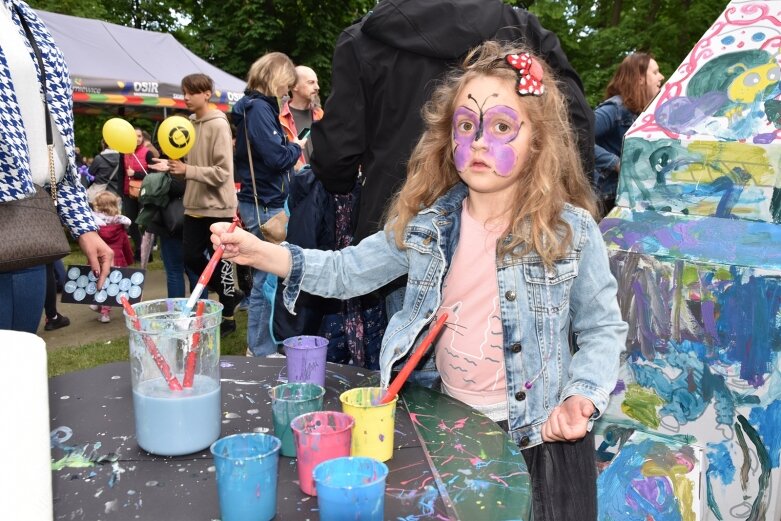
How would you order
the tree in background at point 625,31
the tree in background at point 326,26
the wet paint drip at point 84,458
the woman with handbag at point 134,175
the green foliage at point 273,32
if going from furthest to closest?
the green foliage at point 273,32 < the tree in background at point 326,26 < the tree in background at point 625,31 < the woman with handbag at point 134,175 < the wet paint drip at point 84,458

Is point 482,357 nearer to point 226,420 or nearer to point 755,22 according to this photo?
point 226,420

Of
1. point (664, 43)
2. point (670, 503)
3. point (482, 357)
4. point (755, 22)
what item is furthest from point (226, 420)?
point (664, 43)

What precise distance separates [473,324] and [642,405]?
0.83m

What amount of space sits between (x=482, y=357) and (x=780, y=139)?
1.20 metres

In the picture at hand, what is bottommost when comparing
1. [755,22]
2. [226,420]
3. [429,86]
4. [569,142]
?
[226,420]

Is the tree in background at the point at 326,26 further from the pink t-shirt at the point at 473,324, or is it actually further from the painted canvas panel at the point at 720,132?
the pink t-shirt at the point at 473,324

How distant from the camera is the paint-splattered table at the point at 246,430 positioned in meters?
1.04

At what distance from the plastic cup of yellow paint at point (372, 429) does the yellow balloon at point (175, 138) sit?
426cm

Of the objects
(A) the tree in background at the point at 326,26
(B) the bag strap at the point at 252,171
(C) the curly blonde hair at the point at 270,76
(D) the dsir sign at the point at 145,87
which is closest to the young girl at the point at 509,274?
(C) the curly blonde hair at the point at 270,76

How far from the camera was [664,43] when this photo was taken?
12352mm

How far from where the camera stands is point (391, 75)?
7.71 ft

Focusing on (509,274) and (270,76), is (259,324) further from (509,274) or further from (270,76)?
(509,274)

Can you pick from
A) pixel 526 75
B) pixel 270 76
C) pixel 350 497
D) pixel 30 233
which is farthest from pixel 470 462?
pixel 270 76

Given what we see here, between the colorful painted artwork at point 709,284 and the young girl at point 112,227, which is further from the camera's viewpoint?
the young girl at point 112,227
